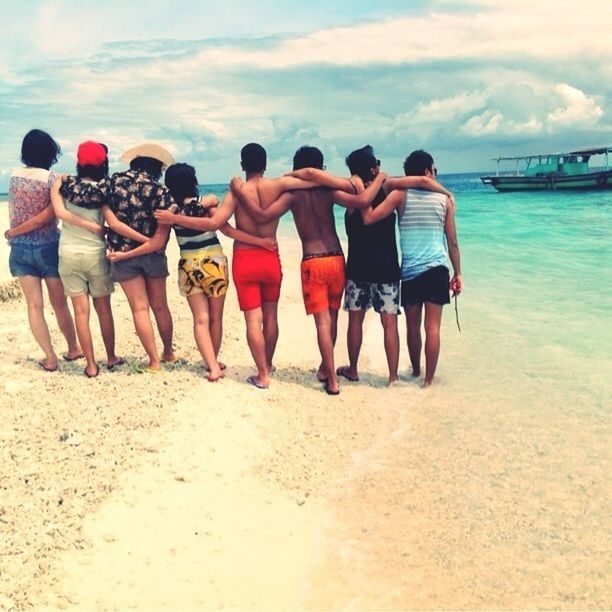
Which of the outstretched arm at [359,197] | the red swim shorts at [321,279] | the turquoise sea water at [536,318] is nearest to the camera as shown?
the outstretched arm at [359,197]

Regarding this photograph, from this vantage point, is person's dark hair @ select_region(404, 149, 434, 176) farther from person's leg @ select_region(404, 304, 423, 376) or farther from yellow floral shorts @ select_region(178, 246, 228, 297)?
yellow floral shorts @ select_region(178, 246, 228, 297)

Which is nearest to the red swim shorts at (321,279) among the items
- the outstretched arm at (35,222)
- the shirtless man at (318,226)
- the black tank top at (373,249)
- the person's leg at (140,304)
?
the shirtless man at (318,226)

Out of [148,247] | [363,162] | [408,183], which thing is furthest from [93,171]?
[408,183]

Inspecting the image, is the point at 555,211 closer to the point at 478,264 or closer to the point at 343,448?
the point at 478,264

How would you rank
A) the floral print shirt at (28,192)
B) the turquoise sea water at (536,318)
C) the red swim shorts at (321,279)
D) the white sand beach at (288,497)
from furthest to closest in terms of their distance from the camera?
the turquoise sea water at (536,318) < the red swim shorts at (321,279) < the floral print shirt at (28,192) < the white sand beach at (288,497)

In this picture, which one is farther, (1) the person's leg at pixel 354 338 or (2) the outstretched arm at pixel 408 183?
(1) the person's leg at pixel 354 338

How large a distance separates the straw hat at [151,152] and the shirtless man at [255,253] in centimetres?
47

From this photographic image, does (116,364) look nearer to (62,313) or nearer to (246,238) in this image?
(62,313)

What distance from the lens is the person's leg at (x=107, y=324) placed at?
18.5 feet

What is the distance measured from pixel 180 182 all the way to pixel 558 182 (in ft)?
149

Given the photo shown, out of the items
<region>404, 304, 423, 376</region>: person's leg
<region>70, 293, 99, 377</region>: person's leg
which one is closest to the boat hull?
<region>404, 304, 423, 376</region>: person's leg

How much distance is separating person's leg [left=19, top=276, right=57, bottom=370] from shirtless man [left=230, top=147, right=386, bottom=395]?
2.05 meters

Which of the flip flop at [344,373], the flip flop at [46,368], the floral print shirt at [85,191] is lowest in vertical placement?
the flip flop at [344,373]

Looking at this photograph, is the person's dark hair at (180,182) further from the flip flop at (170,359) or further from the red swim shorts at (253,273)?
the flip flop at (170,359)
